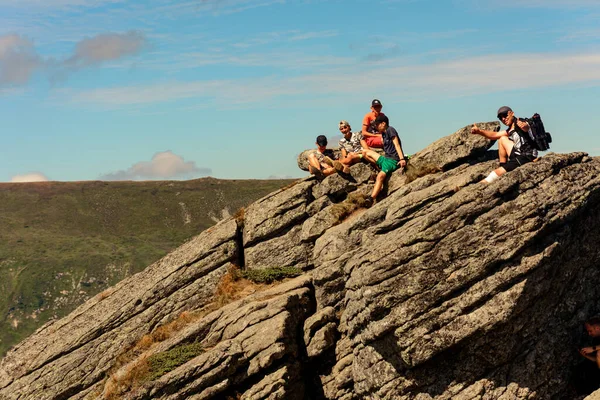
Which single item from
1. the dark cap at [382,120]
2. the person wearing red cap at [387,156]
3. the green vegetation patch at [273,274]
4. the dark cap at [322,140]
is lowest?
the green vegetation patch at [273,274]

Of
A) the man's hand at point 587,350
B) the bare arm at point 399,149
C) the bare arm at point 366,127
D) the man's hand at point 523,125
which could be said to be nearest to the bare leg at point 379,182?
the bare arm at point 399,149

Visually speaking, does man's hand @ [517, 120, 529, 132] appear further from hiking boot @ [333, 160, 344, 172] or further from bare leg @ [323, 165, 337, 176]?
bare leg @ [323, 165, 337, 176]

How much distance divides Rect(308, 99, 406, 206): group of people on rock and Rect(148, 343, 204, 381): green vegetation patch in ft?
38.7

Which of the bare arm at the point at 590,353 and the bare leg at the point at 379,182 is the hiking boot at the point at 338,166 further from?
the bare arm at the point at 590,353

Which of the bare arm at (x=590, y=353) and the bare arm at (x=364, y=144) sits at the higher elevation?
the bare arm at (x=364, y=144)

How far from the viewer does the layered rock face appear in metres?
24.8

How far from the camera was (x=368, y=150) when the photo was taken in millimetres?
34812

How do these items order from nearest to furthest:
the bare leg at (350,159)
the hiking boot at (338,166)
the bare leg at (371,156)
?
the bare leg at (371,156), the bare leg at (350,159), the hiking boot at (338,166)

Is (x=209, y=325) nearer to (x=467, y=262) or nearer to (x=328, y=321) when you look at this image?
(x=328, y=321)

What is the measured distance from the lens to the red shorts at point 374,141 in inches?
1396

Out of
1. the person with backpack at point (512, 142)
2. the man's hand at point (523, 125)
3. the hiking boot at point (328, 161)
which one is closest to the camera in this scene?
the person with backpack at point (512, 142)

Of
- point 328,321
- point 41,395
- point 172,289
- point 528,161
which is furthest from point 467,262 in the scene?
point 41,395

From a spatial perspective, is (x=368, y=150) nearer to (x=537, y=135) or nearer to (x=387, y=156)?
(x=387, y=156)

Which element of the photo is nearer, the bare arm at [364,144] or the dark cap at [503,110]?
the dark cap at [503,110]
